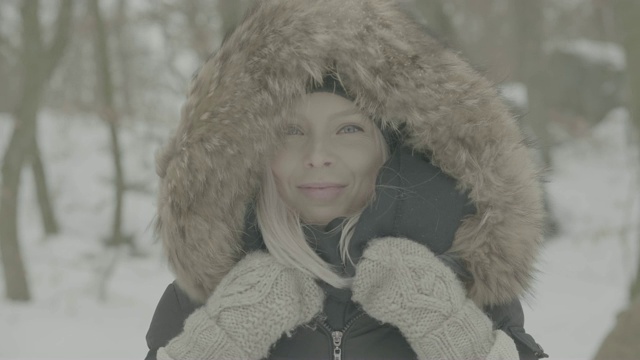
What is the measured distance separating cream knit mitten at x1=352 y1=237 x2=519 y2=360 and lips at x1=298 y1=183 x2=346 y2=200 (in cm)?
23

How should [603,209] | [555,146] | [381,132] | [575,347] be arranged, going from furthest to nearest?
[555,146]
[603,209]
[575,347]
[381,132]

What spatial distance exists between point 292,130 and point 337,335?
0.64 metres

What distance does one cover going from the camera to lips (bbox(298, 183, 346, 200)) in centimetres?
221

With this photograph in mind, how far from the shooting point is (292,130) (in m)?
2.22

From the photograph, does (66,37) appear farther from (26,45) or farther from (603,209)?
(603,209)

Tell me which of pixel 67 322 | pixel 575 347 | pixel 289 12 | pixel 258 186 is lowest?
pixel 67 322

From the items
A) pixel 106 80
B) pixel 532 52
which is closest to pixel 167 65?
pixel 106 80

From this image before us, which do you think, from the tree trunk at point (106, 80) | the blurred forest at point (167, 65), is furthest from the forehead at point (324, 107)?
the tree trunk at point (106, 80)

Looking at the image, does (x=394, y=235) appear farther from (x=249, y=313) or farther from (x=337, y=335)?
(x=249, y=313)

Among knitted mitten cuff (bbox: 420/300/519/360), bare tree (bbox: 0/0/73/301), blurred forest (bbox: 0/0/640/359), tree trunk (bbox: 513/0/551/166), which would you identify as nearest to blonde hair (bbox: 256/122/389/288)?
knitted mitten cuff (bbox: 420/300/519/360)

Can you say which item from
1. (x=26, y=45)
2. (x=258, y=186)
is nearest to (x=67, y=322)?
(x=26, y=45)

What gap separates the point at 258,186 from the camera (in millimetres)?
2287

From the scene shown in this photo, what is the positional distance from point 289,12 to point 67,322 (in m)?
5.15

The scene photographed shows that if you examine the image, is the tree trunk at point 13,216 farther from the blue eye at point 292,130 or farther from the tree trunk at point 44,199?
the blue eye at point 292,130
